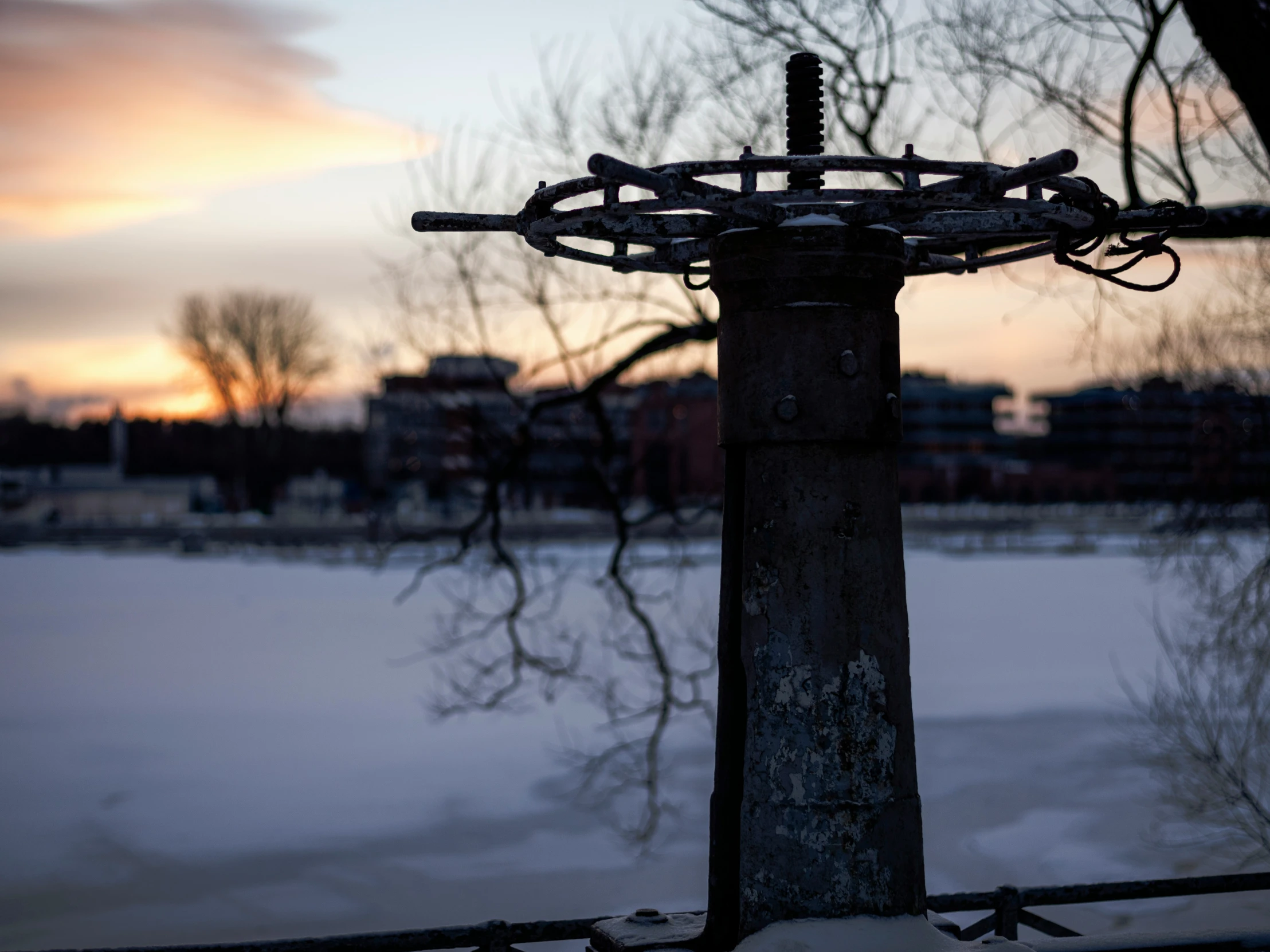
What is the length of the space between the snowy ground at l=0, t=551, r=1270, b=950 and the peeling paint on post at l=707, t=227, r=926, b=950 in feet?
22.2

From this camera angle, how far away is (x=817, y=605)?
338cm

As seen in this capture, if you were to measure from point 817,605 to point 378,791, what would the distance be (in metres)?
11.1

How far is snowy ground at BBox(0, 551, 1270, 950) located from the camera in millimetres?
10125

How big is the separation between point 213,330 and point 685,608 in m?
59.0

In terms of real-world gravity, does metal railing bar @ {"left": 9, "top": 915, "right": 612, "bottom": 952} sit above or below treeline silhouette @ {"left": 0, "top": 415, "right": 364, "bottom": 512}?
below

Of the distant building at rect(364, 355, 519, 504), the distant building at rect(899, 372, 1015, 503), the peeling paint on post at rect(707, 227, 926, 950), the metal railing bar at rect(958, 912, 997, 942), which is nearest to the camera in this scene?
the peeling paint on post at rect(707, 227, 926, 950)

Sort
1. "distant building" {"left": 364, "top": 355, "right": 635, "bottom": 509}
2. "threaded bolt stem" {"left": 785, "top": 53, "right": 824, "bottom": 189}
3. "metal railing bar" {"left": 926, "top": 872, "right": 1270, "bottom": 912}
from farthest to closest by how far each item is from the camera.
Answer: "distant building" {"left": 364, "top": 355, "right": 635, "bottom": 509} → "metal railing bar" {"left": 926, "top": 872, "right": 1270, "bottom": 912} → "threaded bolt stem" {"left": 785, "top": 53, "right": 824, "bottom": 189}

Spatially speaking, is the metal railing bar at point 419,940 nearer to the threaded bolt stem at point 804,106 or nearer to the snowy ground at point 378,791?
the threaded bolt stem at point 804,106

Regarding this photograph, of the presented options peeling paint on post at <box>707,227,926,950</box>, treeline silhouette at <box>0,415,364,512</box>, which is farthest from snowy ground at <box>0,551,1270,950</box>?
treeline silhouette at <box>0,415,364,512</box>

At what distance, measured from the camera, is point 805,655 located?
11.1ft

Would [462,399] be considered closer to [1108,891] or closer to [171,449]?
[1108,891]

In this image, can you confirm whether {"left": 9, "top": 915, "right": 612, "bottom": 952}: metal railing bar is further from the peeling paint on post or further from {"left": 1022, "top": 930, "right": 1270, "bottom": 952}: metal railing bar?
{"left": 1022, "top": 930, "right": 1270, "bottom": 952}: metal railing bar

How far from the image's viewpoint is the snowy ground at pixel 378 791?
→ 1012cm

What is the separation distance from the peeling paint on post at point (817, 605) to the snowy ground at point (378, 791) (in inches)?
266
